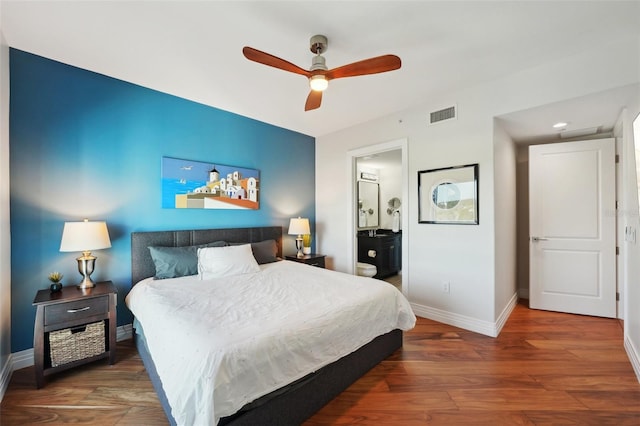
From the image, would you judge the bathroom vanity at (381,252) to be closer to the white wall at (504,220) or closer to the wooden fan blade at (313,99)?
the white wall at (504,220)

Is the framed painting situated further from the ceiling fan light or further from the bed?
the ceiling fan light

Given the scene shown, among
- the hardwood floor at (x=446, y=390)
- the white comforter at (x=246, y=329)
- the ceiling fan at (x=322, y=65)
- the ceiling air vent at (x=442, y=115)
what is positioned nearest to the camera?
the white comforter at (x=246, y=329)

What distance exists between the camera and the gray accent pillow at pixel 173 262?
2.69 m

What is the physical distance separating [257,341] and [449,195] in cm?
262

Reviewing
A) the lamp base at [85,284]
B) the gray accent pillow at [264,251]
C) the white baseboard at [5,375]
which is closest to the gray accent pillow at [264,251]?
the gray accent pillow at [264,251]

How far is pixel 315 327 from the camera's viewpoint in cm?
163

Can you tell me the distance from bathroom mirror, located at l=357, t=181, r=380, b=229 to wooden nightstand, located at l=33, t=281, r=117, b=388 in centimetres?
422

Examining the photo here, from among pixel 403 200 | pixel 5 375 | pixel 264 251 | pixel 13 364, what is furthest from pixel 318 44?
pixel 13 364

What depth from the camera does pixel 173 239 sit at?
9.85 feet

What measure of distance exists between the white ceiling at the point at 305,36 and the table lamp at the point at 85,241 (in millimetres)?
1491

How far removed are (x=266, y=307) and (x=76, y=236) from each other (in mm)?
1736

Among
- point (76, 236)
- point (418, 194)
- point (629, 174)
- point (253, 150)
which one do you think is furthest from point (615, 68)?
point (76, 236)

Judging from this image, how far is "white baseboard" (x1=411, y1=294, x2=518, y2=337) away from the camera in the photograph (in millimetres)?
2791

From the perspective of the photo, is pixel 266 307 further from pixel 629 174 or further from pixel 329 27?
pixel 629 174
